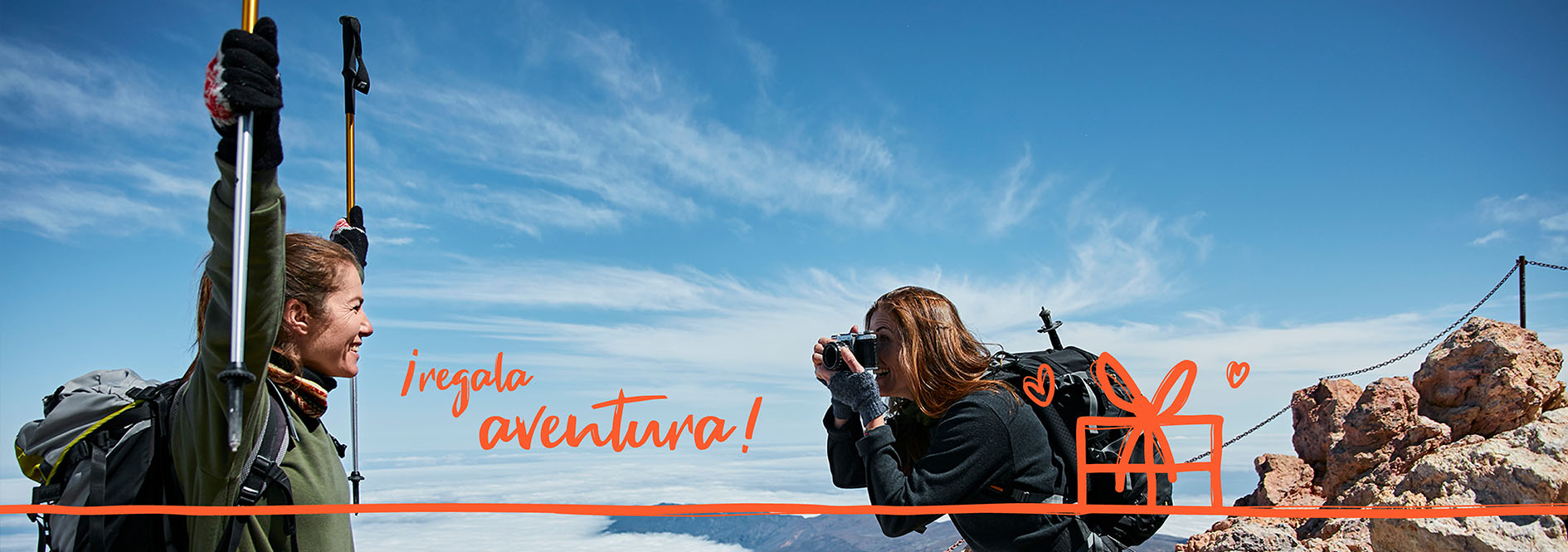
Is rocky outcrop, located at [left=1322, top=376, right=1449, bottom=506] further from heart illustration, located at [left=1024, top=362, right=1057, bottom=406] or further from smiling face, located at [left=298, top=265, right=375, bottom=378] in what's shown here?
smiling face, located at [left=298, top=265, right=375, bottom=378]

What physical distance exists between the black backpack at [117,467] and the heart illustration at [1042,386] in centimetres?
251

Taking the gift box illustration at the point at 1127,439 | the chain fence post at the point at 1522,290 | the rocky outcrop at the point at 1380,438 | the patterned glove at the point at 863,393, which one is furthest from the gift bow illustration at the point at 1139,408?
the chain fence post at the point at 1522,290

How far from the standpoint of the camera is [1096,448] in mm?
3459

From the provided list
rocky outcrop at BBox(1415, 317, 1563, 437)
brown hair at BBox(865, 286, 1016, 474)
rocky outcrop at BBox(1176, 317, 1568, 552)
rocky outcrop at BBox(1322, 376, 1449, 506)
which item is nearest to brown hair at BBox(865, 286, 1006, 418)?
brown hair at BBox(865, 286, 1016, 474)

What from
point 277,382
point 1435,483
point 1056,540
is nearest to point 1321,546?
point 1435,483

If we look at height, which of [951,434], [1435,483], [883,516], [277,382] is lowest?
[1435,483]

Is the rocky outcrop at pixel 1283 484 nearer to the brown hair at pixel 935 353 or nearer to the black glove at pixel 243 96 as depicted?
the brown hair at pixel 935 353

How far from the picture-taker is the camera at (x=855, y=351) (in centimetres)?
365

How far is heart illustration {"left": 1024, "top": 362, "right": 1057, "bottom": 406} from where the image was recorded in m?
3.47

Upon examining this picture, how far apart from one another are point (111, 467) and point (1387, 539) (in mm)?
6099

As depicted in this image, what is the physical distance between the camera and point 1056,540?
128 inches

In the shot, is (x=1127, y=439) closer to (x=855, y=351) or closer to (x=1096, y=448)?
(x=1096, y=448)

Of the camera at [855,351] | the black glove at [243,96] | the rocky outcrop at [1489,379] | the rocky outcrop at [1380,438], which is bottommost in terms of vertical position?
the rocky outcrop at [1380,438]

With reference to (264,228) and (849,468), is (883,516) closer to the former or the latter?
→ (849,468)
